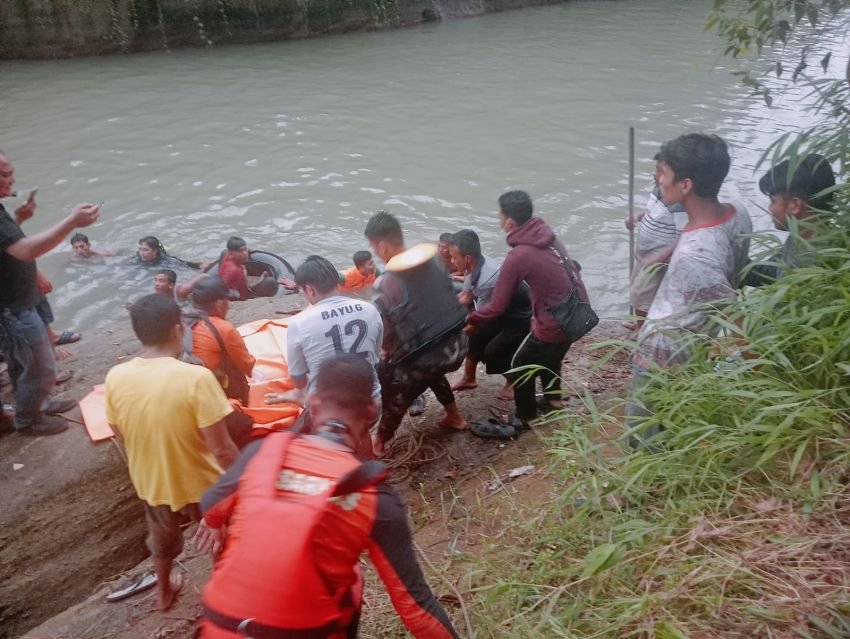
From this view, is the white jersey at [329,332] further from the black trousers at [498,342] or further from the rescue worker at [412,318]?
the black trousers at [498,342]

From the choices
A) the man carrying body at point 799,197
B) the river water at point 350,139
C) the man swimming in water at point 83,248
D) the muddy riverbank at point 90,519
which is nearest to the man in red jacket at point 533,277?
the muddy riverbank at point 90,519

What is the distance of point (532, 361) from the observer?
4273 mm

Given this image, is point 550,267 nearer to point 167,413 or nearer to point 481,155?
point 167,413

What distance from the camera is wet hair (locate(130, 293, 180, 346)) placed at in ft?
9.79

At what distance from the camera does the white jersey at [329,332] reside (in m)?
3.55

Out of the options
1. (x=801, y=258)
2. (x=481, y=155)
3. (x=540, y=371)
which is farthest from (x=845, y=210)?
→ (x=481, y=155)

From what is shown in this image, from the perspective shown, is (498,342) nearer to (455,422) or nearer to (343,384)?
(455,422)

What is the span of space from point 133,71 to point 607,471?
1779 centimetres

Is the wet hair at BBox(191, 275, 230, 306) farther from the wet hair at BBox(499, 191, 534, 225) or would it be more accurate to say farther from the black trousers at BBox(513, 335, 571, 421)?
the black trousers at BBox(513, 335, 571, 421)

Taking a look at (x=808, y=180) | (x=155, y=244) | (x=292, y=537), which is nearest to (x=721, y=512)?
(x=292, y=537)

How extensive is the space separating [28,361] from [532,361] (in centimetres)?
318

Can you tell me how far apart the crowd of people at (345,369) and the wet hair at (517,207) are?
0.5 inches

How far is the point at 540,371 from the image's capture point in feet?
15.1

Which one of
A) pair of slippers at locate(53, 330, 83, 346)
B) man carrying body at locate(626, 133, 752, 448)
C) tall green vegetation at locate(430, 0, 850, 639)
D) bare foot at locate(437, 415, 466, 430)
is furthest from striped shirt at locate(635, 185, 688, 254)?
pair of slippers at locate(53, 330, 83, 346)
